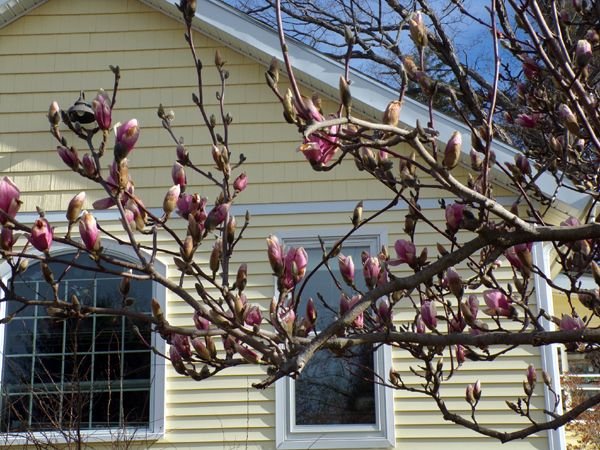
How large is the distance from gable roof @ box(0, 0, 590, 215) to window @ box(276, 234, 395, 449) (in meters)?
1.03

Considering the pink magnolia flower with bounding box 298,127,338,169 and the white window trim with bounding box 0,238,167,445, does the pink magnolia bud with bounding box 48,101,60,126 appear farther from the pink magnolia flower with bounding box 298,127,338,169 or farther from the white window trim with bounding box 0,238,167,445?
the white window trim with bounding box 0,238,167,445

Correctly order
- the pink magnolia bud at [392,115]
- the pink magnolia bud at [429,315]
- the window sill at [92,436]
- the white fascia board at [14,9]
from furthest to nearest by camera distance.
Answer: the white fascia board at [14,9], the window sill at [92,436], the pink magnolia bud at [429,315], the pink magnolia bud at [392,115]

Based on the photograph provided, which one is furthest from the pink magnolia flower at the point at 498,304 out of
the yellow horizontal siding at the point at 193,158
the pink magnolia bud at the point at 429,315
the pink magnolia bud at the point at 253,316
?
the yellow horizontal siding at the point at 193,158

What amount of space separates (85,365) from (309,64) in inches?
117

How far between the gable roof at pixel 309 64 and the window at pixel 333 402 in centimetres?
103

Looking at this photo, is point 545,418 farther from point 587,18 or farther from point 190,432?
point 587,18

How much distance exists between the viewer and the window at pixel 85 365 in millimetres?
6246

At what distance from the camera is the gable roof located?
6121 millimetres

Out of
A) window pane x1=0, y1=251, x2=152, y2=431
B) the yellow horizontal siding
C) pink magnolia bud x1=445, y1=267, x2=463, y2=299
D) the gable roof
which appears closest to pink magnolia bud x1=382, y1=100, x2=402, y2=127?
pink magnolia bud x1=445, y1=267, x2=463, y2=299

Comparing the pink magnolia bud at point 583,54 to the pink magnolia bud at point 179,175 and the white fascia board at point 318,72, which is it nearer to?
the pink magnolia bud at point 179,175

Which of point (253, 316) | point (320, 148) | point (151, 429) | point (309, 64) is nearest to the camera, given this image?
point (320, 148)

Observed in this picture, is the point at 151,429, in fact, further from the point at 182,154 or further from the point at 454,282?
the point at 454,282

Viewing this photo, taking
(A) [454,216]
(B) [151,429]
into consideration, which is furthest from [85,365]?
(A) [454,216]

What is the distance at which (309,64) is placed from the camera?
6.56m
